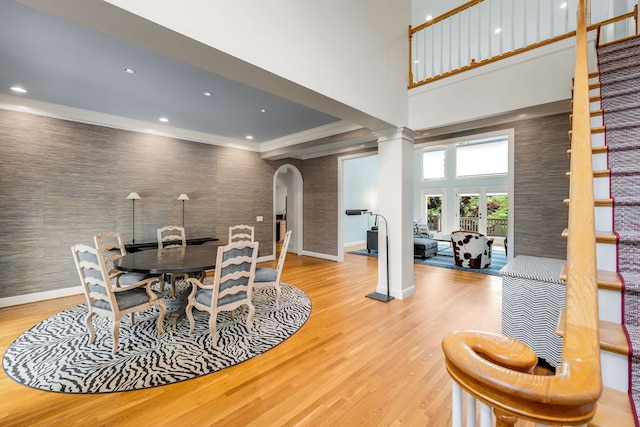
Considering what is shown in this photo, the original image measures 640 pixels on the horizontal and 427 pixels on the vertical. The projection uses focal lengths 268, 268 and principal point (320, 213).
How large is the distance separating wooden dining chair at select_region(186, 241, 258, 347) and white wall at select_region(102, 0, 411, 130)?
1.55 m

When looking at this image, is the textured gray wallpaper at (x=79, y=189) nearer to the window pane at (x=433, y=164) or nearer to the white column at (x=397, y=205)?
the white column at (x=397, y=205)

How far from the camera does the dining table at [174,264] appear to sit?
2639 millimetres

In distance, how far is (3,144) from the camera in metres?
3.63

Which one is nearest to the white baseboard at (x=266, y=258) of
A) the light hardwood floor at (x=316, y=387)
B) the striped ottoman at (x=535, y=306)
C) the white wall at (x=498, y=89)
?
the light hardwood floor at (x=316, y=387)

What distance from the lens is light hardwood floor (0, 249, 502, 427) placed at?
173 cm

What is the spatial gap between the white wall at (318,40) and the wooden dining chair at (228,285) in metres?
1.55

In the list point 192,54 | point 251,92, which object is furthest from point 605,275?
point 251,92

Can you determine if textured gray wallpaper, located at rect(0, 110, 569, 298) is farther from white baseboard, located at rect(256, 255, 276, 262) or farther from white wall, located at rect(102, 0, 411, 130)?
white wall, located at rect(102, 0, 411, 130)

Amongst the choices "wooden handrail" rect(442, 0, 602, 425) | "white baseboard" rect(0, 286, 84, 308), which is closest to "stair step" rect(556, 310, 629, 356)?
"wooden handrail" rect(442, 0, 602, 425)

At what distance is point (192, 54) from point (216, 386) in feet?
7.88

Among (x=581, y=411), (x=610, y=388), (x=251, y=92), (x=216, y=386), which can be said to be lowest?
(x=216, y=386)

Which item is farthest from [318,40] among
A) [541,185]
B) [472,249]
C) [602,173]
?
[472,249]

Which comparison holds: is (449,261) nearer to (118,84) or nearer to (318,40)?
(318,40)

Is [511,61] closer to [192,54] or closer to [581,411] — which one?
[192,54]
